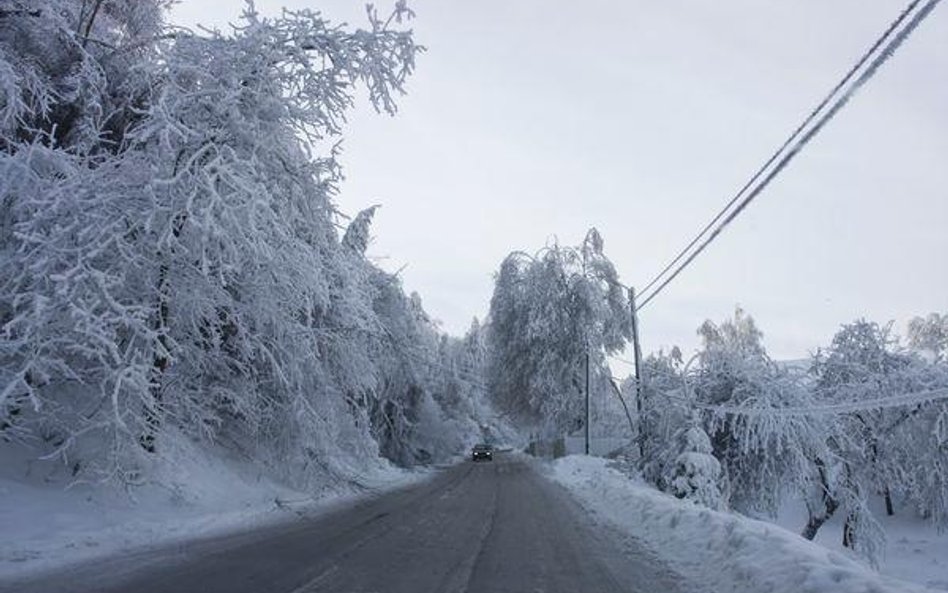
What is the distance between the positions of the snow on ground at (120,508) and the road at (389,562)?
2.20 ft

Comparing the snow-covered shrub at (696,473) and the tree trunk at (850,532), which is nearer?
the snow-covered shrub at (696,473)

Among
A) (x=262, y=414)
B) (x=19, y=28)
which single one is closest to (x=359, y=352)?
(x=262, y=414)

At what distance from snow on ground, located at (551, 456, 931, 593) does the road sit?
1.77ft

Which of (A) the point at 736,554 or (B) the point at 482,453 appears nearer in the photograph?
(A) the point at 736,554

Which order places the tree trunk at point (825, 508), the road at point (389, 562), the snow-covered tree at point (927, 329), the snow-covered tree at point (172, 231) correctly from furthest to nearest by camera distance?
1. the snow-covered tree at point (927, 329)
2. the tree trunk at point (825, 508)
3. the snow-covered tree at point (172, 231)
4. the road at point (389, 562)

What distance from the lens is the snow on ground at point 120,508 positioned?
32.5 ft

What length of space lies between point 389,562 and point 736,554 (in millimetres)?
4385

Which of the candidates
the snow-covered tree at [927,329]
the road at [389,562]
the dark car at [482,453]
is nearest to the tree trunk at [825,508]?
the road at [389,562]

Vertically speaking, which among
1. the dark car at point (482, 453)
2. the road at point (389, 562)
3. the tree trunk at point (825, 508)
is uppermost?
the dark car at point (482, 453)

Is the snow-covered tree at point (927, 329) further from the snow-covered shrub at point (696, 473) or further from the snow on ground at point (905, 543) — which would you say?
the snow-covered shrub at point (696, 473)

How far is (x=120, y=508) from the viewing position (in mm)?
12602

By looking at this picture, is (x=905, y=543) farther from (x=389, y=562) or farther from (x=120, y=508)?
(x=120, y=508)

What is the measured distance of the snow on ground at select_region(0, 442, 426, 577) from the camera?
9906mm

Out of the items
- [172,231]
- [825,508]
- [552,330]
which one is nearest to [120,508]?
[172,231]
